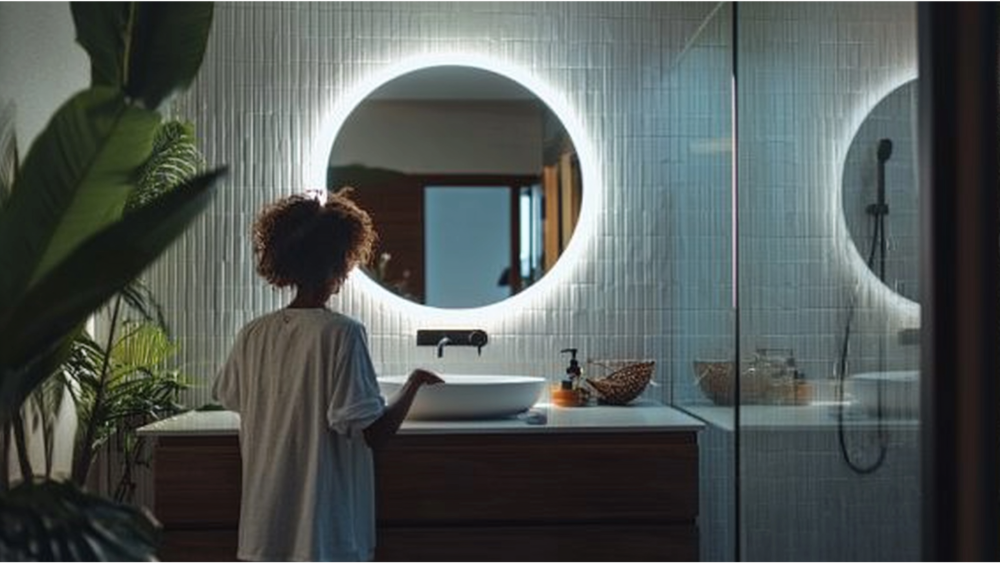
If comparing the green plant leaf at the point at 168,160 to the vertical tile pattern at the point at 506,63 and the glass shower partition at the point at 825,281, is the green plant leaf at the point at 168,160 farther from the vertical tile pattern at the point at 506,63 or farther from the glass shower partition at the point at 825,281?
the glass shower partition at the point at 825,281

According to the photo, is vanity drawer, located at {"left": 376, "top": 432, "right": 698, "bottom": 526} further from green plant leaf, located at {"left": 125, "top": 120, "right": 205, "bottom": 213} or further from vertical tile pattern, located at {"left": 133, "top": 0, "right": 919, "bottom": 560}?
green plant leaf, located at {"left": 125, "top": 120, "right": 205, "bottom": 213}

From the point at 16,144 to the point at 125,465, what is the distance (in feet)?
3.40

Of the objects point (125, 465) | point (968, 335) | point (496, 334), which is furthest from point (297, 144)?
point (968, 335)

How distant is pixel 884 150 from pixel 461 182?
4.74 ft

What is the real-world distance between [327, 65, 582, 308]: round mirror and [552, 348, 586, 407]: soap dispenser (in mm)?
295

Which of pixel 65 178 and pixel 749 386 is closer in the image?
pixel 65 178

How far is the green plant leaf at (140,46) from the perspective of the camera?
140 centimetres

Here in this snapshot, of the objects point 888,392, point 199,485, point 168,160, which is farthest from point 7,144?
point 888,392

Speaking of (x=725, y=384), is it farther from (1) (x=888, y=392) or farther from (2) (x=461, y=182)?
(2) (x=461, y=182)

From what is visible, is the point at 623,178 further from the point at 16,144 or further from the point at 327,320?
the point at 16,144

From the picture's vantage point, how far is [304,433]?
7.09ft

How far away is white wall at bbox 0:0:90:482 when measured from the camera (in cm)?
234

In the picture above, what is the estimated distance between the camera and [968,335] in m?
1.28

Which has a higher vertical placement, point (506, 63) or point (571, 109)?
point (506, 63)
